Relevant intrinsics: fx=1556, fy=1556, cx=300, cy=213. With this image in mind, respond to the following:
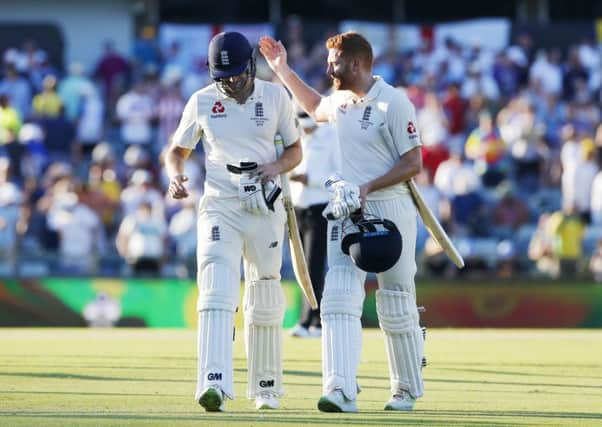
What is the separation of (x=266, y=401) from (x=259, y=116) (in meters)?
1.72

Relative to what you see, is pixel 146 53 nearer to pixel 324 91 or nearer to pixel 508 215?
pixel 324 91

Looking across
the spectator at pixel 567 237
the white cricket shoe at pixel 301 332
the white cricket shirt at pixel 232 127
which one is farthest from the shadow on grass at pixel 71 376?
the spectator at pixel 567 237

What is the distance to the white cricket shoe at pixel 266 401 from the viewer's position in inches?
365

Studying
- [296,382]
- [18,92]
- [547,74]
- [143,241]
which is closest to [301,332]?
[296,382]

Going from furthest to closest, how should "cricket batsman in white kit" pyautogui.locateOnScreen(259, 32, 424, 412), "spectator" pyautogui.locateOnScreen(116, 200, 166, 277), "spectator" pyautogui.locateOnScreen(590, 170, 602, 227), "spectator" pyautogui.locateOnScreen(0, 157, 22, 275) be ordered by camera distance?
1. "spectator" pyautogui.locateOnScreen(590, 170, 602, 227)
2. "spectator" pyautogui.locateOnScreen(116, 200, 166, 277)
3. "spectator" pyautogui.locateOnScreen(0, 157, 22, 275)
4. "cricket batsman in white kit" pyautogui.locateOnScreen(259, 32, 424, 412)

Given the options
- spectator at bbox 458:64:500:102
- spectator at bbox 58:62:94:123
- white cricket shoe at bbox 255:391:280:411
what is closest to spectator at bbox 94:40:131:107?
spectator at bbox 58:62:94:123

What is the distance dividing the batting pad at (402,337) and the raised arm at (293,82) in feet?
4.02

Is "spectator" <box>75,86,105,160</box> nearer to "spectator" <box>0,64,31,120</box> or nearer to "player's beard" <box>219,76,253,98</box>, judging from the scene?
"spectator" <box>0,64,31,120</box>

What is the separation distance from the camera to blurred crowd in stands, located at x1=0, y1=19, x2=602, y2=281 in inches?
813

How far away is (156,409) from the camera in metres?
9.01

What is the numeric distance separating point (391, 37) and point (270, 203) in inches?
791

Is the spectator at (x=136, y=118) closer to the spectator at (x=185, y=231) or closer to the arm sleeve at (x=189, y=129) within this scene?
the spectator at (x=185, y=231)

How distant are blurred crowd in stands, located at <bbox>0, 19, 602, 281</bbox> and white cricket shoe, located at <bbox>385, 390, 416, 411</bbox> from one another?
34.5 feet

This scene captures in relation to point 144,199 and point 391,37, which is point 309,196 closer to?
point 144,199
